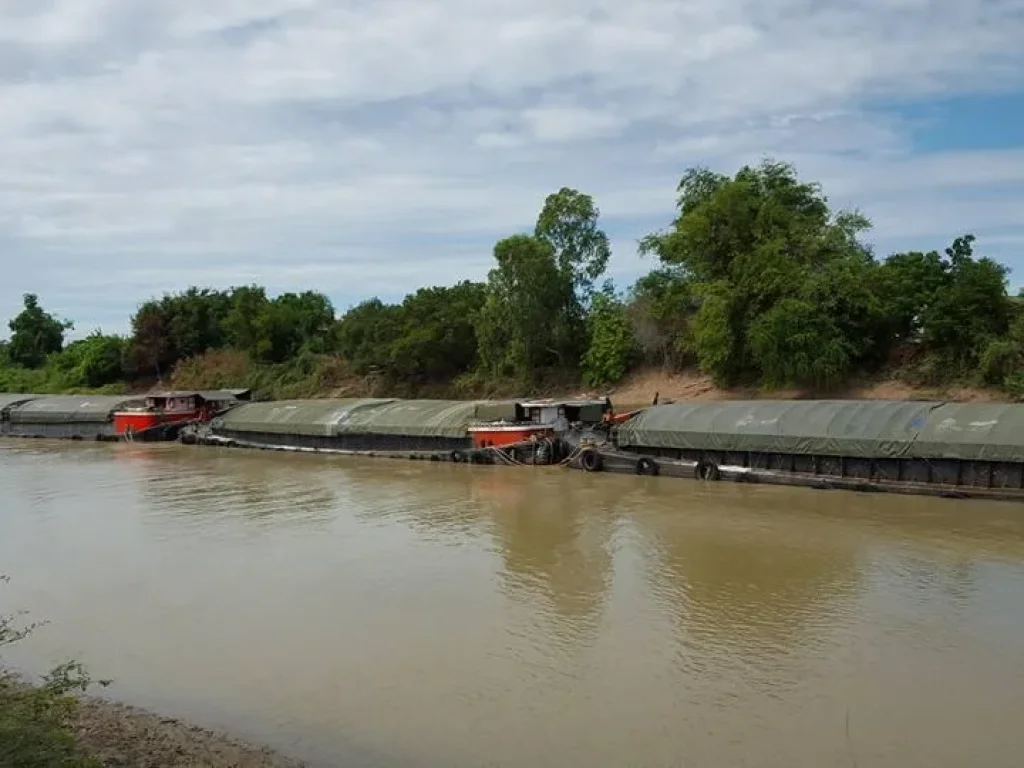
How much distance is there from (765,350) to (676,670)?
25109 mm

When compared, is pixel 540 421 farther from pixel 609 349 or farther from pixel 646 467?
pixel 609 349

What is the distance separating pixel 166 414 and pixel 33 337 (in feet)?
146

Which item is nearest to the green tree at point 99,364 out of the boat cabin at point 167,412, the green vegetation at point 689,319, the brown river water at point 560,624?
the green vegetation at point 689,319

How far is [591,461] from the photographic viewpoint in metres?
24.2

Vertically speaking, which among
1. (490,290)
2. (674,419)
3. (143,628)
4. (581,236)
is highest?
(581,236)

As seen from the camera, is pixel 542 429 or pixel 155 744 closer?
pixel 155 744

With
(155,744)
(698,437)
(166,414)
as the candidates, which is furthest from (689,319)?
(155,744)

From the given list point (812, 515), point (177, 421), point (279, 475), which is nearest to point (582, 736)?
point (812, 515)

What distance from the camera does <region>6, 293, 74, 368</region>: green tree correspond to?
240 ft

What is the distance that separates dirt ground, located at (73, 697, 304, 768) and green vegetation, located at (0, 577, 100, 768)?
222 mm

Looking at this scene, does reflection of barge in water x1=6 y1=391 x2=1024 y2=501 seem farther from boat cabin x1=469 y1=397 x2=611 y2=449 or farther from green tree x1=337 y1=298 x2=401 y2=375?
green tree x1=337 y1=298 x2=401 y2=375

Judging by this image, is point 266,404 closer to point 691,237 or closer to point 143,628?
point 691,237

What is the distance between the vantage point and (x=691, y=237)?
1437 inches

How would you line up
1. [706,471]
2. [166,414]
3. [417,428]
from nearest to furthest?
1. [706,471]
2. [417,428]
3. [166,414]
